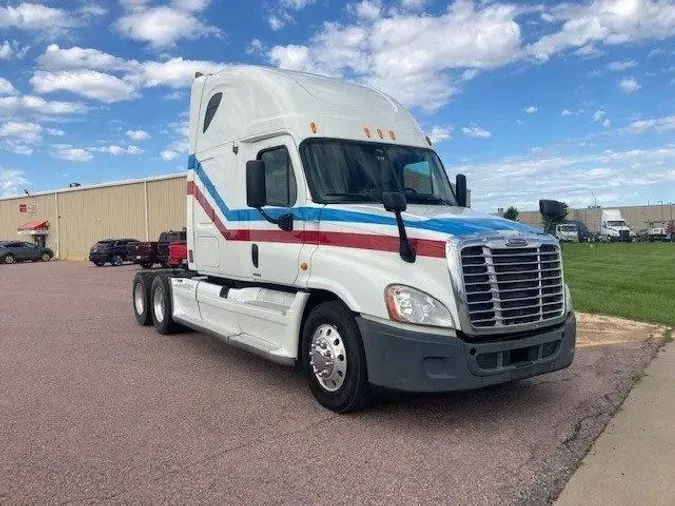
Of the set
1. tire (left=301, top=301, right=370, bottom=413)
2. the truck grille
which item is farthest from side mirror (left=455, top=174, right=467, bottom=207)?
tire (left=301, top=301, right=370, bottom=413)

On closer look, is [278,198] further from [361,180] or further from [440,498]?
[440,498]

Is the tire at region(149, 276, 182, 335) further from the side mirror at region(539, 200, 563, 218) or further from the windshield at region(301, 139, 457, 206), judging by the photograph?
the side mirror at region(539, 200, 563, 218)

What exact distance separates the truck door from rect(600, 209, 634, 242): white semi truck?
62.8 meters

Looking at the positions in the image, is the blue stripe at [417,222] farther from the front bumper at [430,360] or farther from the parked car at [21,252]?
the parked car at [21,252]

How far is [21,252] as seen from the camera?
45.3 meters

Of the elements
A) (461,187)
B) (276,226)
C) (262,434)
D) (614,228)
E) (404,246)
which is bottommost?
(262,434)

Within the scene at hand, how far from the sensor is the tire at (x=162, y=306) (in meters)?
9.46

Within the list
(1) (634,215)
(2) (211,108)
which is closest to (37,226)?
(2) (211,108)

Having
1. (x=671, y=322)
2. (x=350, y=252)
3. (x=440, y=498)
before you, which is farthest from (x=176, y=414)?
(x=671, y=322)

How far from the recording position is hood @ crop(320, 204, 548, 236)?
17.1 feet

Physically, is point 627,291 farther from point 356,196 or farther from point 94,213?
point 94,213

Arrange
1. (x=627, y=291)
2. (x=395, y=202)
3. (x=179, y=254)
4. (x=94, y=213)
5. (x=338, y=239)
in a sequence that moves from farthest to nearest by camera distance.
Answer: (x=94, y=213) < (x=627, y=291) < (x=179, y=254) < (x=338, y=239) < (x=395, y=202)

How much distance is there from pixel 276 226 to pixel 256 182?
0.58m

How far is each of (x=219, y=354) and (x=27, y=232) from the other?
52.7m
